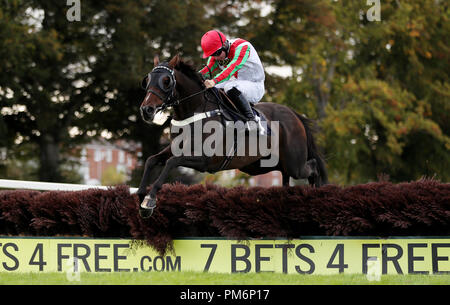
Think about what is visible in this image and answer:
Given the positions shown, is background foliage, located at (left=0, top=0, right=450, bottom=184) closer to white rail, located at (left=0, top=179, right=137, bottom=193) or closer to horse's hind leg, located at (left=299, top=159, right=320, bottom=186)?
white rail, located at (left=0, top=179, right=137, bottom=193)

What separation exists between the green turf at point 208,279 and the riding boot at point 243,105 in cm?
163

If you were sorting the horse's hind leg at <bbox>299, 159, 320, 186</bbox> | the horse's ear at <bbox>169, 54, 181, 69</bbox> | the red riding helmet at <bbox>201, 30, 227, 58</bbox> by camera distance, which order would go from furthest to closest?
the horse's hind leg at <bbox>299, 159, 320, 186</bbox>, the red riding helmet at <bbox>201, 30, 227, 58</bbox>, the horse's ear at <bbox>169, 54, 181, 69</bbox>

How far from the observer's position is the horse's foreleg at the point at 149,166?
6629 millimetres

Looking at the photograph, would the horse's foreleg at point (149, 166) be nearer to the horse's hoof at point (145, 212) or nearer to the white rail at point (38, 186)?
the horse's hoof at point (145, 212)

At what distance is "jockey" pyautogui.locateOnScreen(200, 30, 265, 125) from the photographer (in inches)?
273

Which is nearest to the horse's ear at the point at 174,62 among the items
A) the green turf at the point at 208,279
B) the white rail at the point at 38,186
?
the white rail at the point at 38,186

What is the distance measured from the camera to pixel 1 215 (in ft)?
25.8

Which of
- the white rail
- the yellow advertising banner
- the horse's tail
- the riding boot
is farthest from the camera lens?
the horse's tail

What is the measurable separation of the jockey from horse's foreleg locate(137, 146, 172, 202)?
2.68 ft

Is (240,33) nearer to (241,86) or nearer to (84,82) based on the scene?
(84,82)

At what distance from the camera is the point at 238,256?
6852mm

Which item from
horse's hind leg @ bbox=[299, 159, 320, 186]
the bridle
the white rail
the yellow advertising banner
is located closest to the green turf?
the yellow advertising banner
